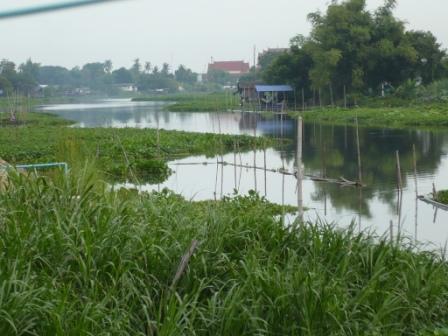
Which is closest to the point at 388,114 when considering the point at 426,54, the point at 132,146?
the point at 426,54

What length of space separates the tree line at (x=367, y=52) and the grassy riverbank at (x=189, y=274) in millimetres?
25751

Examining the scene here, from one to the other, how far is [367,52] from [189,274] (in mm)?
27670

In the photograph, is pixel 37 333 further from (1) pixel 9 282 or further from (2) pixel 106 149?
(2) pixel 106 149

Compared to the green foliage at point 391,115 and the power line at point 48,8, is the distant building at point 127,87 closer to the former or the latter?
the green foliage at point 391,115

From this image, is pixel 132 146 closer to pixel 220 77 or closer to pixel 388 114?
pixel 388 114

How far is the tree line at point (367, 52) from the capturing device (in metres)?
30.2

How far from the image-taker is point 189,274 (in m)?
3.70

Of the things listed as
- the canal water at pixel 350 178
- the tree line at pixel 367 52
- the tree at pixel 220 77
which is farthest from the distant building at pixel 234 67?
the canal water at pixel 350 178

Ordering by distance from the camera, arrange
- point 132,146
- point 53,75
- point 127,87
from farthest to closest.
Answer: point 127,87
point 53,75
point 132,146

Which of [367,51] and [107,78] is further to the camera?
[107,78]

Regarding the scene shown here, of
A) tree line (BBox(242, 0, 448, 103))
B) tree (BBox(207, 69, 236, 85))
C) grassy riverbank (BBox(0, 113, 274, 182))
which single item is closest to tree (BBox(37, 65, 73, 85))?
tree (BBox(207, 69, 236, 85))

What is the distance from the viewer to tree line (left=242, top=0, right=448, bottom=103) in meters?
30.2

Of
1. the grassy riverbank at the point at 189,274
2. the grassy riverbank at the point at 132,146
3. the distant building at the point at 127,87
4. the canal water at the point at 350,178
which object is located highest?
the distant building at the point at 127,87

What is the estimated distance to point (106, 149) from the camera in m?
15.9
